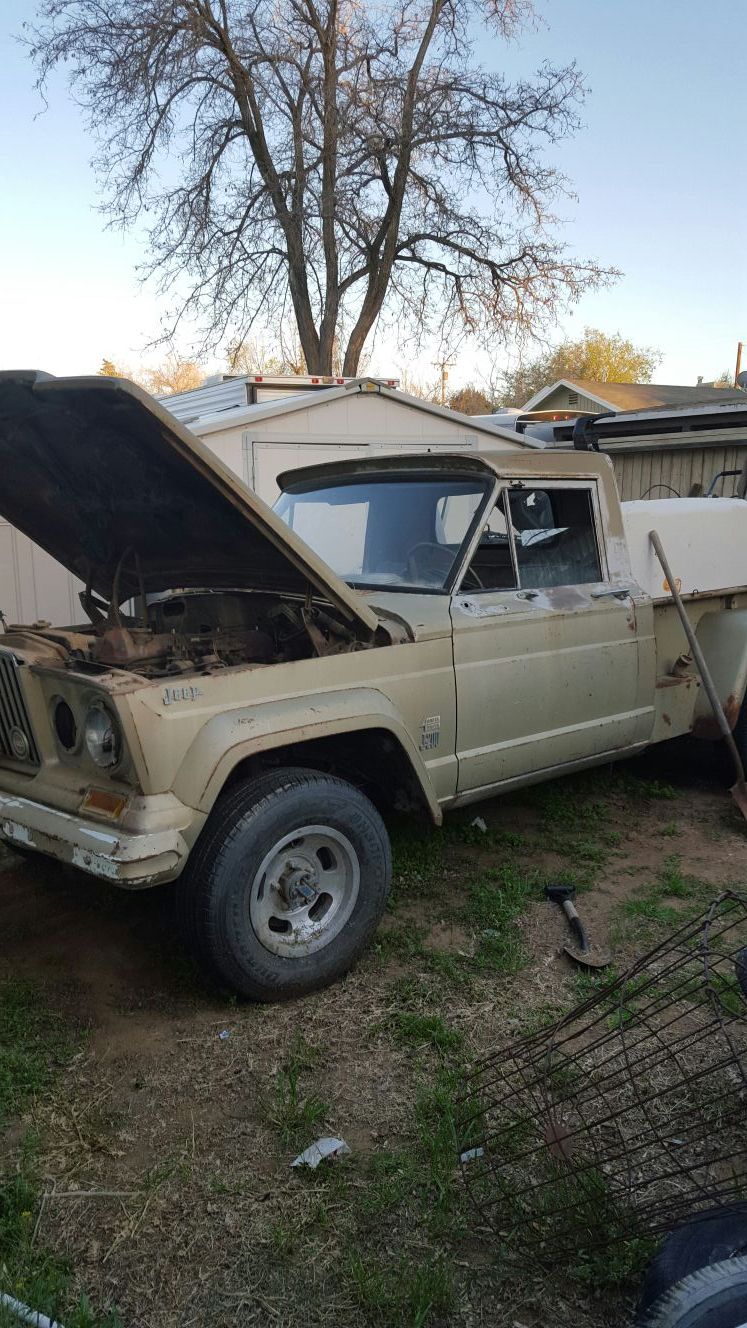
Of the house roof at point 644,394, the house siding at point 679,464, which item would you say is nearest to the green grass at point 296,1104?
the house siding at point 679,464

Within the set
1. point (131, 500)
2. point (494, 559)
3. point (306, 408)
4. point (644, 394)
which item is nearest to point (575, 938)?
point (494, 559)

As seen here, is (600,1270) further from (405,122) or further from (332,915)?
(405,122)

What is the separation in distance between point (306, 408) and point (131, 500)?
6480mm

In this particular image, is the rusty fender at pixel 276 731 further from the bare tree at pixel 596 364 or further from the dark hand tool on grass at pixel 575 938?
the bare tree at pixel 596 364

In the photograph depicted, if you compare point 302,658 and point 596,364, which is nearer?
point 302,658

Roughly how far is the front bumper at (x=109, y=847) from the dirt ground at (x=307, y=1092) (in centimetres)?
64

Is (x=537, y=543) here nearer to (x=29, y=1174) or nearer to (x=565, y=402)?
(x=29, y=1174)

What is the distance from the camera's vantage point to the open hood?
332 cm

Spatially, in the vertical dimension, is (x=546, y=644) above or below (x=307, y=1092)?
above

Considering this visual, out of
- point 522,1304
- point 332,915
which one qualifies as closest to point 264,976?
point 332,915

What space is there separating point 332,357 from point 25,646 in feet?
59.5

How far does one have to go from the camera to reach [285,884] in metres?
3.54

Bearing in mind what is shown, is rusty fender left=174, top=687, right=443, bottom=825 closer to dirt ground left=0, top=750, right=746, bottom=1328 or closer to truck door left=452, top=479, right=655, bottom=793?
truck door left=452, top=479, right=655, bottom=793

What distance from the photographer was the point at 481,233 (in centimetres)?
2000
